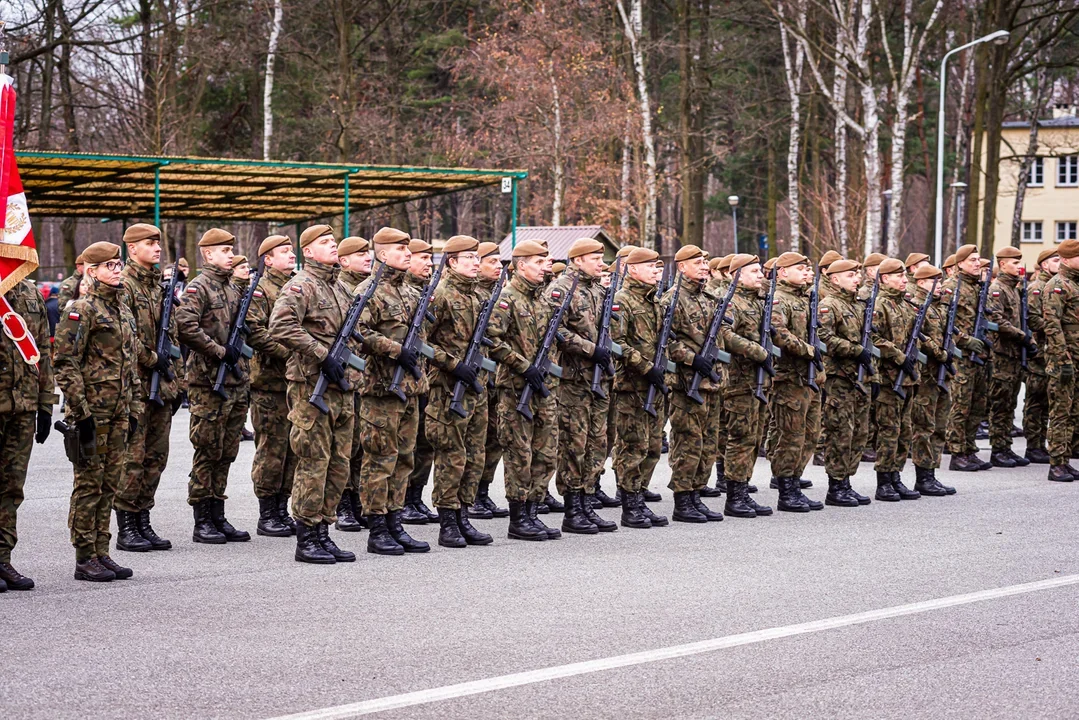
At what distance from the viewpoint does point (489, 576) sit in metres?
8.02

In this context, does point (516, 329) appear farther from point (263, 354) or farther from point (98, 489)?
point (98, 489)

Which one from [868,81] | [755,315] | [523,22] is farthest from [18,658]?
[523,22]

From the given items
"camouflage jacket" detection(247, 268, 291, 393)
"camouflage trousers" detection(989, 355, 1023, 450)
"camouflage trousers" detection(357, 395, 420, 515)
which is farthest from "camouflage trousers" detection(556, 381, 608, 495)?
"camouflage trousers" detection(989, 355, 1023, 450)

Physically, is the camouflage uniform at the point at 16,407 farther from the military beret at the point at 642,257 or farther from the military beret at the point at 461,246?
the military beret at the point at 642,257

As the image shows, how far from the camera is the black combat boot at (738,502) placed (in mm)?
10453

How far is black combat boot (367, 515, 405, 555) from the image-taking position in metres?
8.73

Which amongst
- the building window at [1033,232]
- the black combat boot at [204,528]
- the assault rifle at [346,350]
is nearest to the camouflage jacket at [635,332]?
the assault rifle at [346,350]

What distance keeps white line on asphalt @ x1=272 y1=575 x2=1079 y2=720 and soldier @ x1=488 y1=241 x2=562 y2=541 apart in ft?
9.46

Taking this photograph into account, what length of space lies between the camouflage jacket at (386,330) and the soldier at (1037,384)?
24.2ft

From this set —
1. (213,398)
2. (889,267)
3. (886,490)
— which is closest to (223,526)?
(213,398)

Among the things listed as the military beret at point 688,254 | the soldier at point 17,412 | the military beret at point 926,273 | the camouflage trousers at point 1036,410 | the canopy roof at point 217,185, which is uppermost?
the canopy roof at point 217,185

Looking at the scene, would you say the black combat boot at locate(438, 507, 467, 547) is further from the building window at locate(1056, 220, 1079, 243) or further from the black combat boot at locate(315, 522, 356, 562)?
the building window at locate(1056, 220, 1079, 243)

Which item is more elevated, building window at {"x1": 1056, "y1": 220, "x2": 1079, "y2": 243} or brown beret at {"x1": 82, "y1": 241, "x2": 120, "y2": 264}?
building window at {"x1": 1056, "y1": 220, "x2": 1079, "y2": 243}

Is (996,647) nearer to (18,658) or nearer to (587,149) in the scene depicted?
(18,658)
